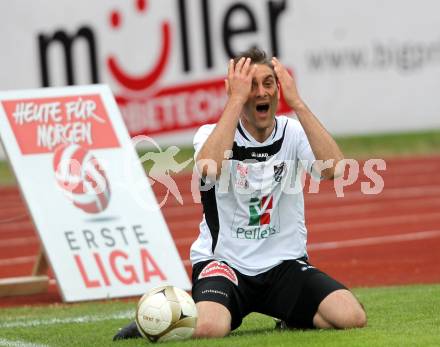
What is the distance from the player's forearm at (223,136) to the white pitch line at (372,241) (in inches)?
247

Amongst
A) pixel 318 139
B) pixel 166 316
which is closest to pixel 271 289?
pixel 166 316

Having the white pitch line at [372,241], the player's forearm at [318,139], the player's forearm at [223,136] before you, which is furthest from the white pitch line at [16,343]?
the white pitch line at [372,241]

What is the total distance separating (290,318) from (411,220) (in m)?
8.37

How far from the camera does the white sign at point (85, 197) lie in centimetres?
1011

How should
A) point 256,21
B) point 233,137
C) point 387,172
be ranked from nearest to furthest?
point 233,137 < point 387,172 < point 256,21

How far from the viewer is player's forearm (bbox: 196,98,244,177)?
7.31 meters

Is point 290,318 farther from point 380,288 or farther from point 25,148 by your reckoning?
point 25,148

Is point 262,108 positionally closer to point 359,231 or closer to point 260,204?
point 260,204

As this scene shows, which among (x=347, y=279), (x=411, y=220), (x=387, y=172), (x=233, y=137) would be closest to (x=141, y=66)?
(x=387, y=172)

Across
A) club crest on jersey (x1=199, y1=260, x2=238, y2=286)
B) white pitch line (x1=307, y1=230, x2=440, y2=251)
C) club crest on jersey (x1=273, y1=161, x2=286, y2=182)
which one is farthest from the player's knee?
white pitch line (x1=307, y1=230, x2=440, y2=251)

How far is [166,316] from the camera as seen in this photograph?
23.2 feet

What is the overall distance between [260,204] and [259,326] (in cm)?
97

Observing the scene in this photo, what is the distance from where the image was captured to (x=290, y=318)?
7.52m

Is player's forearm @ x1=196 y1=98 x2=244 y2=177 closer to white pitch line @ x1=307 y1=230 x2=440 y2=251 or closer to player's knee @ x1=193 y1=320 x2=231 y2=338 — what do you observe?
player's knee @ x1=193 y1=320 x2=231 y2=338
